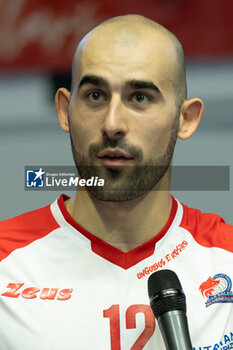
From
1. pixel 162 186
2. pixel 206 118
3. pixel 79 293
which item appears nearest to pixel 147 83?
pixel 162 186

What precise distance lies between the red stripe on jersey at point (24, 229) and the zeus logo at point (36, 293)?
0.11 m

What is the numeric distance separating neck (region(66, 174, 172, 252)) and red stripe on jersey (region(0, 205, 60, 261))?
11cm

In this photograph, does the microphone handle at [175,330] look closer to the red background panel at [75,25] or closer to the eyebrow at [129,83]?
the eyebrow at [129,83]

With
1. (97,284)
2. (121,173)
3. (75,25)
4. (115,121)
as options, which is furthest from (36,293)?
(75,25)

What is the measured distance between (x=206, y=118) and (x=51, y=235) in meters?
1.60

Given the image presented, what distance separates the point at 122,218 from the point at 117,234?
0.05 m

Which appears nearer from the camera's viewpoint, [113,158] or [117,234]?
[113,158]

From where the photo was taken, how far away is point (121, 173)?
1.69 meters

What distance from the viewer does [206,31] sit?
3.24 m
